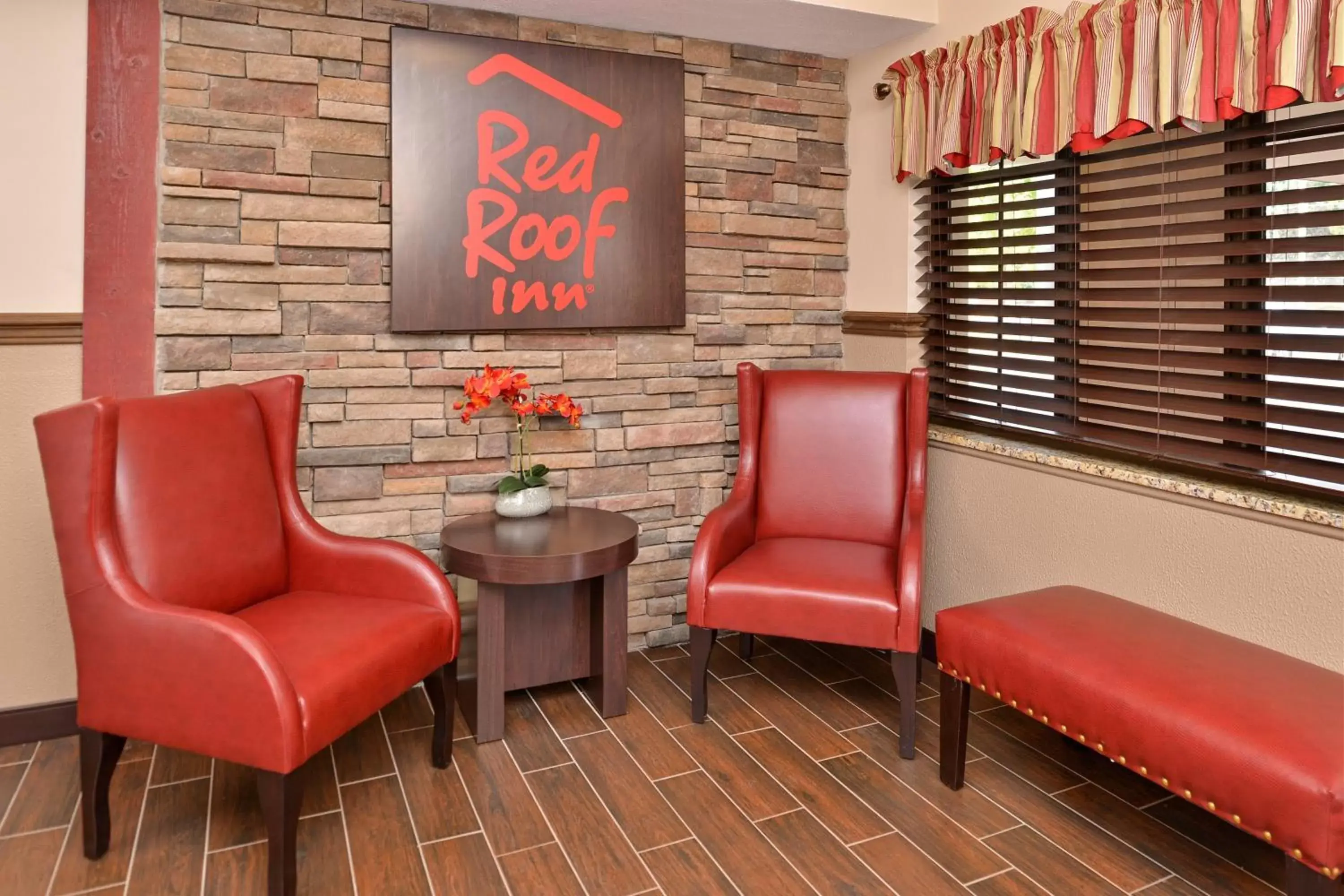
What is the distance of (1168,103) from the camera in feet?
7.60

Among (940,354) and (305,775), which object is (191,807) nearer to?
(305,775)

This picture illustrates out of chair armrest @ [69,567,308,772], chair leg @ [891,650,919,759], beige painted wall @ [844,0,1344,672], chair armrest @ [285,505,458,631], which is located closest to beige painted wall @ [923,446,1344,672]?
beige painted wall @ [844,0,1344,672]

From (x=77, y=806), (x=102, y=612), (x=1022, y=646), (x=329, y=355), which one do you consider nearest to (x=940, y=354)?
(x=1022, y=646)

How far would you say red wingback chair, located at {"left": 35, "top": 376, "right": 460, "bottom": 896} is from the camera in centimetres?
195

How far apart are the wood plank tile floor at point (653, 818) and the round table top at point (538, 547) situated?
19.5 inches

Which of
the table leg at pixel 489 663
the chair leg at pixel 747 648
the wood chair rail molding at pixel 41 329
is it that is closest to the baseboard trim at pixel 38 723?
the wood chair rail molding at pixel 41 329

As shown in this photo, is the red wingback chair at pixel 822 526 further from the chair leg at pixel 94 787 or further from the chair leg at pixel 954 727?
the chair leg at pixel 94 787

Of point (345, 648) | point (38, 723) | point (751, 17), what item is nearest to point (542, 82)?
point (751, 17)

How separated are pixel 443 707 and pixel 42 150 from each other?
72.3 inches

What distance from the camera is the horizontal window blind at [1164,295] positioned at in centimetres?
220

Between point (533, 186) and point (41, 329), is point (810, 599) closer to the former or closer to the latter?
point (533, 186)

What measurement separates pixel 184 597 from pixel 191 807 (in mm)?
550

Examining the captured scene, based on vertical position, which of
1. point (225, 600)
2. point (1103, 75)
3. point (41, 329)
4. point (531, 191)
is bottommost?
A: point (225, 600)

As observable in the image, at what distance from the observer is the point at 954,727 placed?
2439 millimetres
